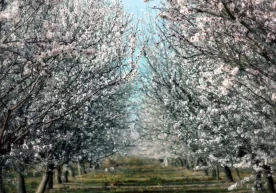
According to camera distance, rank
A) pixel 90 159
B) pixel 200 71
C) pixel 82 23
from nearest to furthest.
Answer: pixel 82 23
pixel 200 71
pixel 90 159

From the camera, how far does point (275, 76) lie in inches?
411

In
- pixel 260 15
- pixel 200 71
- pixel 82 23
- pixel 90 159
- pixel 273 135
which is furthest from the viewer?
pixel 90 159

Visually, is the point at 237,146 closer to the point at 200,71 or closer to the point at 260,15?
the point at 200,71

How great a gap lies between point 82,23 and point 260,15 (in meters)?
9.44

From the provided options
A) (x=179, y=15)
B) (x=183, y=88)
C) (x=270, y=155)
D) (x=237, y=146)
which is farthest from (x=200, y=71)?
(x=179, y=15)

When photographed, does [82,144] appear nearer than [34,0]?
No

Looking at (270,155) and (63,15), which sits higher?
(63,15)

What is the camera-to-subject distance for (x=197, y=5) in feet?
33.7

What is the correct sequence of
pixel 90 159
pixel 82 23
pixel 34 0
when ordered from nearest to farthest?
pixel 34 0
pixel 82 23
pixel 90 159

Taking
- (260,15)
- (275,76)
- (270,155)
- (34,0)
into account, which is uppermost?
(34,0)

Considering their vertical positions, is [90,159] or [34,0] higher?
[34,0]

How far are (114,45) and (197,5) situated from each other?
407 inches

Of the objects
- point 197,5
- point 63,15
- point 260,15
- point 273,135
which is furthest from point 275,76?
point 63,15

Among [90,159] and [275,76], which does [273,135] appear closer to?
[275,76]
